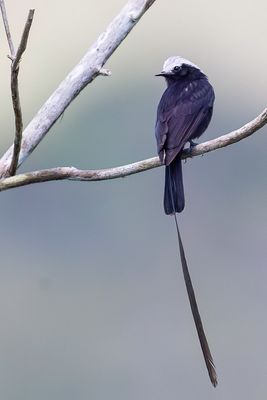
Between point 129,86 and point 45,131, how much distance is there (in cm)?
894

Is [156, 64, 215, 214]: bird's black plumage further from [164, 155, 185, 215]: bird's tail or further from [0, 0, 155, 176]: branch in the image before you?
[0, 0, 155, 176]: branch

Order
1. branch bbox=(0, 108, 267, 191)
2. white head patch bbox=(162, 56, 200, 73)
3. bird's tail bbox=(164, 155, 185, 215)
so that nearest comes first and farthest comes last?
1. branch bbox=(0, 108, 267, 191)
2. bird's tail bbox=(164, 155, 185, 215)
3. white head patch bbox=(162, 56, 200, 73)

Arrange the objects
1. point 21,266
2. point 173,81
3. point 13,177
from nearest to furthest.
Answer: point 13,177, point 173,81, point 21,266

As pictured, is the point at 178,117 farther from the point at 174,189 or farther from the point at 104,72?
the point at 104,72

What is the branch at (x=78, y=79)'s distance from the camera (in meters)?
2.68

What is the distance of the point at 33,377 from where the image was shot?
31.3 feet

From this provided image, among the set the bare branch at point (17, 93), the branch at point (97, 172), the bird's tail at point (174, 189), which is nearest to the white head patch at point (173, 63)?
the bird's tail at point (174, 189)

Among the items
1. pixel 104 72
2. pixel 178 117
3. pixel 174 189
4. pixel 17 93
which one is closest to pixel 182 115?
pixel 178 117

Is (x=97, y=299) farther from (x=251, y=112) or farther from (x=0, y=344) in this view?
(x=251, y=112)

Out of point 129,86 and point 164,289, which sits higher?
point 129,86

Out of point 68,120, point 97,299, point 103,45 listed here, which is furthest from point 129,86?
point 103,45

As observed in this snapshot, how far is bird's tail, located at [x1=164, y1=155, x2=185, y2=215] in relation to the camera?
3.11 meters

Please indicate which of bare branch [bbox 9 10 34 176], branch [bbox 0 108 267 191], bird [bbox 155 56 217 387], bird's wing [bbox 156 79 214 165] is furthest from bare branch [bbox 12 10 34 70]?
bird's wing [bbox 156 79 214 165]

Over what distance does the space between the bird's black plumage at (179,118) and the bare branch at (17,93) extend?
59 cm
